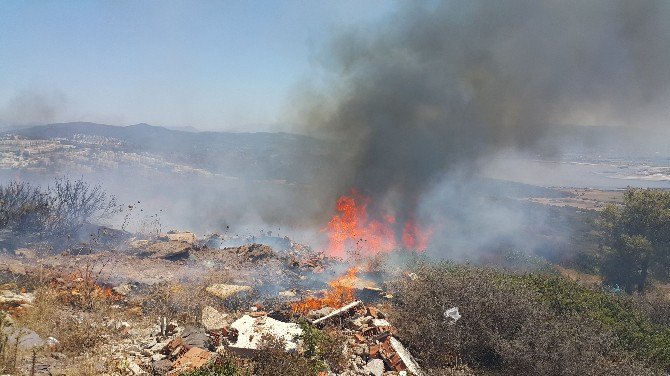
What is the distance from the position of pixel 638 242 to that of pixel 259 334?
839 inches

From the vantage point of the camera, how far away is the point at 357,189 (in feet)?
83.6

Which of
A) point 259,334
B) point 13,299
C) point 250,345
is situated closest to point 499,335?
point 259,334

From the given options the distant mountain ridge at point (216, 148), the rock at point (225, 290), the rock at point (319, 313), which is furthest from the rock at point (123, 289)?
the distant mountain ridge at point (216, 148)

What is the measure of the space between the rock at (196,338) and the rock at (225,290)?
3194mm

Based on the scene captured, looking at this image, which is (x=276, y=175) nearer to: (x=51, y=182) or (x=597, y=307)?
(x=51, y=182)

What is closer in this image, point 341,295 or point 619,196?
point 341,295

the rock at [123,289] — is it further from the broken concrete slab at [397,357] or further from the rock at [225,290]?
the broken concrete slab at [397,357]

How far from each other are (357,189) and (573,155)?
480 feet

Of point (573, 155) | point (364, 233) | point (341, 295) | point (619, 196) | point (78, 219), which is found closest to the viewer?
point (341, 295)

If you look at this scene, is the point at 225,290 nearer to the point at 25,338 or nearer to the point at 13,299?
the point at 13,299

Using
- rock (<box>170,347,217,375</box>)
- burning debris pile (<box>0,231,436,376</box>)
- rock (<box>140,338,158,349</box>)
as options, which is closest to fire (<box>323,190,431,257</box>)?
burning debris pile (<box>0,231,436,376</box>)

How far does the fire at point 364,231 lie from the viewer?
67.6ft

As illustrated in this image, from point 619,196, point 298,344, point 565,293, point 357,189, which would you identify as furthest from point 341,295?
point 619,196

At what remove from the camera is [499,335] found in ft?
24.2
